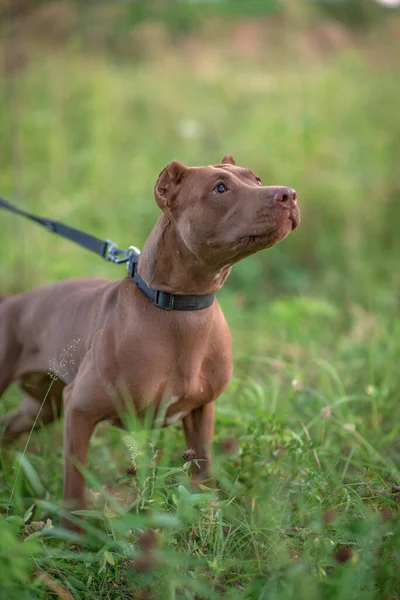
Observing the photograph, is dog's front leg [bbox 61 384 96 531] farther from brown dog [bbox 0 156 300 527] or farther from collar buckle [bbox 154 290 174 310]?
collar buckle [bbox 154 290 174 310]

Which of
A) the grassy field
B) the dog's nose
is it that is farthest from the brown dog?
the grassy field

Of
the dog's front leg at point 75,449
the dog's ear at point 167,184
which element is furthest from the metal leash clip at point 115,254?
the dog's front leg at point 75,449

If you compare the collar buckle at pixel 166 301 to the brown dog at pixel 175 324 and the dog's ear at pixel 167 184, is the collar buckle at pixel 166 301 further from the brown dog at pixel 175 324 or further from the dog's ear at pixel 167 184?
the dog's ear at pixel 167 184

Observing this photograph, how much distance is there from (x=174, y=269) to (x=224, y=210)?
0.32 m

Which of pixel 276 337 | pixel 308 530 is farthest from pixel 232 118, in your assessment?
pixel 308 530

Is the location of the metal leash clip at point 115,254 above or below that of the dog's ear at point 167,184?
below

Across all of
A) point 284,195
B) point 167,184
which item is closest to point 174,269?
point 167,184

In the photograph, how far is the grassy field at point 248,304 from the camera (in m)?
2.09

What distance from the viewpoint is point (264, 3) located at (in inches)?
385

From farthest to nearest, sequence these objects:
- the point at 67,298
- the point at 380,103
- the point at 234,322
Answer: the point at 380,103, the point at 234,322, the point at 67,298

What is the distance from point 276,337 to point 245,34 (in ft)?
26.4

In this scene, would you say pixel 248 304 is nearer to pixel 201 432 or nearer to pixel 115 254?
pixel 115 254

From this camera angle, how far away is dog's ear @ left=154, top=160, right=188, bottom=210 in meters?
2.52

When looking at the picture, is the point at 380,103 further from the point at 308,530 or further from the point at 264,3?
the point at 308,530
